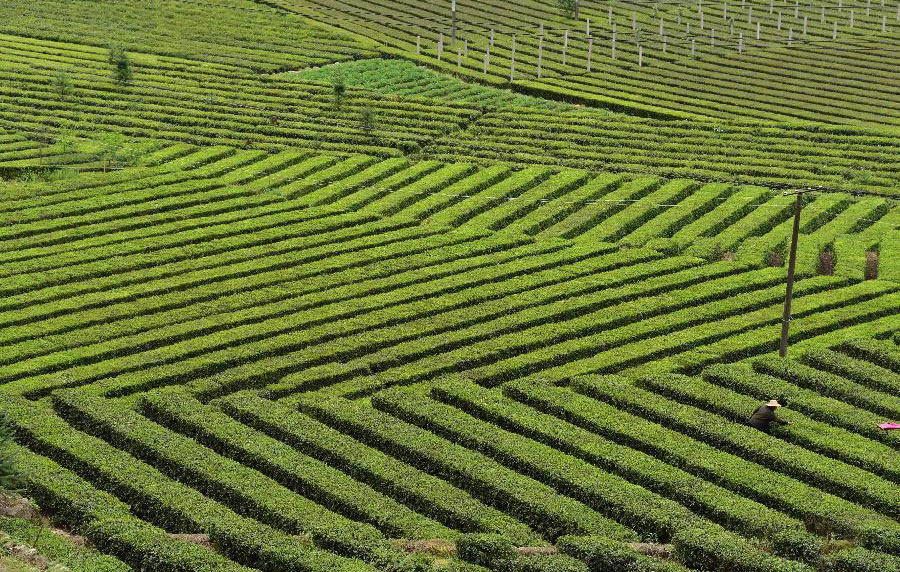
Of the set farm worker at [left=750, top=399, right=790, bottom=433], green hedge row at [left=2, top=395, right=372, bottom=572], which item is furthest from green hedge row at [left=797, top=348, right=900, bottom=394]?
green hedge row at [left=2, top=395, right=372, bottom=572]

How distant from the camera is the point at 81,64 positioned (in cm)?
10156

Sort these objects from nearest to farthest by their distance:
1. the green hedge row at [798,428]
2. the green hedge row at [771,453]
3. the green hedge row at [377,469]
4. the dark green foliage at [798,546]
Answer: the dark green foliage at [798,546] → the green hedge row at [377,469] → the green hedge row at [771,453] → the green hedge row at [798,428]

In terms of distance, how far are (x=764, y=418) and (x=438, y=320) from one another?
1492 centimetres

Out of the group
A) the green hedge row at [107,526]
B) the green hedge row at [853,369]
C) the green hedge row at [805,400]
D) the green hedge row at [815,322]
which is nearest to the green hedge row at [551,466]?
the green hedge row at [805,400]

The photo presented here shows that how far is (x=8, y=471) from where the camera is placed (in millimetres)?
38562

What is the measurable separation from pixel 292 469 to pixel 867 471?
1843 centimetres

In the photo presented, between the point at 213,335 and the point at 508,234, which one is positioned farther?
the point at 508,234

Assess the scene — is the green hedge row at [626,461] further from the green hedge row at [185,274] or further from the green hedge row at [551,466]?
the green hedge row at [185,274]

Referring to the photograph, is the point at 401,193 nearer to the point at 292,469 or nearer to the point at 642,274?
the point at 642,274

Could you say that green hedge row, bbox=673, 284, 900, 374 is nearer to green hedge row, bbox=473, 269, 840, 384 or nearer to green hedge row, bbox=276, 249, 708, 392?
green hedge row, bbox=473, 269, 840, 384

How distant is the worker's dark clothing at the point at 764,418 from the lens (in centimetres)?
4669

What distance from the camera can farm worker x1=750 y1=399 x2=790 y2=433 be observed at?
46.7m

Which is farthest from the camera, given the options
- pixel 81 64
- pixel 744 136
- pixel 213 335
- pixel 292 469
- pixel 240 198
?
pixel 81 64

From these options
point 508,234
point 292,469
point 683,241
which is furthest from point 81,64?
point 292,469
